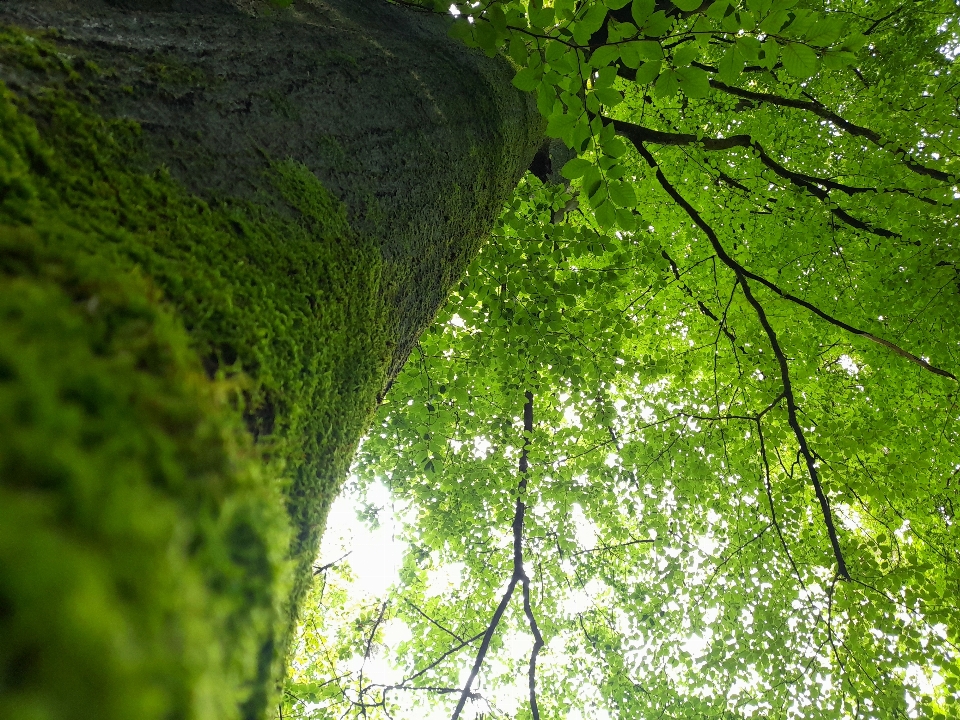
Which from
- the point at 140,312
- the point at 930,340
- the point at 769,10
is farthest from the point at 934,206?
the point at 140,312

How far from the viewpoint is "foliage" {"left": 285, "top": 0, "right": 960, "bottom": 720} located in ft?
14.1

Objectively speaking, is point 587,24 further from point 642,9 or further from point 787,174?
point 787,174

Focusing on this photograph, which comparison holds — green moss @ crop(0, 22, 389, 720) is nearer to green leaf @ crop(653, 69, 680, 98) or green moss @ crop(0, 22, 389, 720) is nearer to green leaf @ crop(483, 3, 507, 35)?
green leaf @ crop(483, 3, 507, 35)

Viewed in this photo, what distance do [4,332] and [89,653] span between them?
28 centimetres

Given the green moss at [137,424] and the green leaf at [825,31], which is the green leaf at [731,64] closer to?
the green leaf at [825,31]

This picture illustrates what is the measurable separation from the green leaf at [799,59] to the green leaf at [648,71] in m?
0.39

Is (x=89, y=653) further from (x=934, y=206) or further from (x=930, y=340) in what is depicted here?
(x=930, y=340)

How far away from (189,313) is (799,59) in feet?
6.05

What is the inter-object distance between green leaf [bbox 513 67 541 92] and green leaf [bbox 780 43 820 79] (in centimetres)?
76

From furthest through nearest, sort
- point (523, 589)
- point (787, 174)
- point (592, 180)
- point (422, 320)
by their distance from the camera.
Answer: point (523, 589) → point (787, 174) → point (422, 320) → point (592, 180)

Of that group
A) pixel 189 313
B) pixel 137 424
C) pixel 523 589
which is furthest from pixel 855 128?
pixel 137 424

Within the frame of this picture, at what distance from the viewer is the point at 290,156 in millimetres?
1242

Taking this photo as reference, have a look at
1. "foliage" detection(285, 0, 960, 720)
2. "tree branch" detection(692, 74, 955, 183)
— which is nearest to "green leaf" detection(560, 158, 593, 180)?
"foliage" detection(285, 0, 960, 720)

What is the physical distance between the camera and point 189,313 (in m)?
0.69
